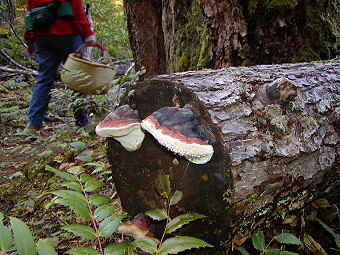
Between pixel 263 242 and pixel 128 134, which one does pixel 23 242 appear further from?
pixel 263 242

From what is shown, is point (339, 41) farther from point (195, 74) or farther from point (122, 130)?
point (122, 130)

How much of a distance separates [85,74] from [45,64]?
1.12 meters

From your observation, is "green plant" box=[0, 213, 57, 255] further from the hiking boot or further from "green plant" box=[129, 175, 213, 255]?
the hiking boot

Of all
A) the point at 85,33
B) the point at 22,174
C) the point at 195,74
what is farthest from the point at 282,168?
the point at 85,33

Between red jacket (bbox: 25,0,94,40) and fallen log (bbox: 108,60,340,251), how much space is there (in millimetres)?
3021

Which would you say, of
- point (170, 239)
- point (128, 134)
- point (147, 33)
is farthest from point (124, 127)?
point (147, 33)

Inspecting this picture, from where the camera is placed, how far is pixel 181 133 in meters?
1.30

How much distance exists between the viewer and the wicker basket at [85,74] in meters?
3.55

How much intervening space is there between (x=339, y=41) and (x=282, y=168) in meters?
2.46

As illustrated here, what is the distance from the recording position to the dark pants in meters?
4.23

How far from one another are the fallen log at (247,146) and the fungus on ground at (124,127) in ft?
0.27

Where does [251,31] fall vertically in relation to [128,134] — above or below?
above

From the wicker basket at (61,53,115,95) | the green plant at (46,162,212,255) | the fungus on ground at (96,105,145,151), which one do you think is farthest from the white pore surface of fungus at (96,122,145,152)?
the wicker basket at (61,53,115,95)

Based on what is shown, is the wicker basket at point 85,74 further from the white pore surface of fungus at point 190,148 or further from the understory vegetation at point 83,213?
the white pore surface of fungus at point 190,148
